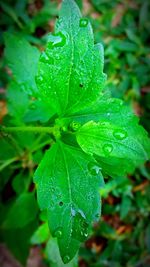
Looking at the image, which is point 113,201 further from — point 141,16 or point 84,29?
point 84,29

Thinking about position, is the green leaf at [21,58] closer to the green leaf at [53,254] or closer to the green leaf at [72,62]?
the green leaf at [72,62]

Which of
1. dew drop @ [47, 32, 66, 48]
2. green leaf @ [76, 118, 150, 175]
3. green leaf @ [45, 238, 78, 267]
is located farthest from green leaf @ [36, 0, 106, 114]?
green leaf @ [45, 238, 78, 267]

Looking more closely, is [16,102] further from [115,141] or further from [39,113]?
[115,141]

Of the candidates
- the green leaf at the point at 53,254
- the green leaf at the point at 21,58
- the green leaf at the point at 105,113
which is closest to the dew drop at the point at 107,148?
the green leaf at the point at 105,113

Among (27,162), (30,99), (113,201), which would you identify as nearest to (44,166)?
(27,162)

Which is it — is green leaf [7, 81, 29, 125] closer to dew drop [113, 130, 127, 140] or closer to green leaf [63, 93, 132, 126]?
green leaf [63, 93, 132, 126]
